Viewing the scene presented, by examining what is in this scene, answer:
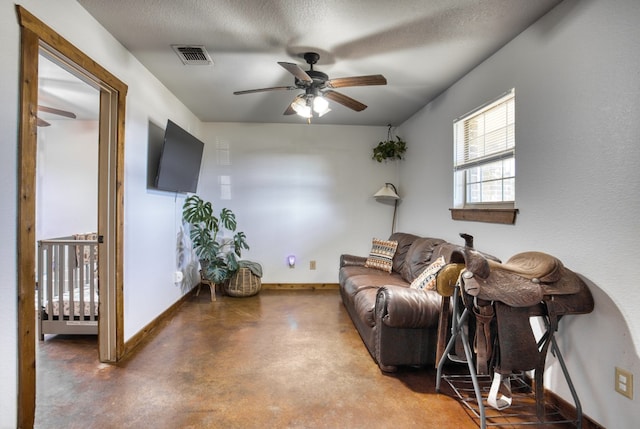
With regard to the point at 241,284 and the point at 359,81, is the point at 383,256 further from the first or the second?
the point at 359,81

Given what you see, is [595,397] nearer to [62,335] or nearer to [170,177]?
[170,177]

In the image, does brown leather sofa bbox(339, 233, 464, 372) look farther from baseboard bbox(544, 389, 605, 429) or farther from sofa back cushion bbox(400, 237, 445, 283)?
baseboard bbox(544, 389, 605, 429)

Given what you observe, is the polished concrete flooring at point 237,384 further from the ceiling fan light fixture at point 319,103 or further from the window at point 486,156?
the ceiling fan light fixture at point 319,103

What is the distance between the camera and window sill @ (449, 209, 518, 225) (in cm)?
225

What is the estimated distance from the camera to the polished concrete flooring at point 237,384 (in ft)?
5.73

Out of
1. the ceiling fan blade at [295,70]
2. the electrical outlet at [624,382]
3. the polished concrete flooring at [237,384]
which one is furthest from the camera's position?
the ceiling fan blade at [295,70]

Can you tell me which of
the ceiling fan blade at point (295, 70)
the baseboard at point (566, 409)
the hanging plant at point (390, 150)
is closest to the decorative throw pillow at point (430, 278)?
the baseboard at point (566, 409)

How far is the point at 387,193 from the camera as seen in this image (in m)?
4.46

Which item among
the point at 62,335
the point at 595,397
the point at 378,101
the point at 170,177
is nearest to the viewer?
the point at 595,397

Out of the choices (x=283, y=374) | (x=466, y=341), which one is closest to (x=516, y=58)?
(x=466, y=341)

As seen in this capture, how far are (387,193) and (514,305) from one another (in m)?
2.99

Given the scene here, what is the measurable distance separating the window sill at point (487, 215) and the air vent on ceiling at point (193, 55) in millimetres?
2582

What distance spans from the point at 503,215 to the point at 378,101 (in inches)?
78.4

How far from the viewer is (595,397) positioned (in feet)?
5.33
